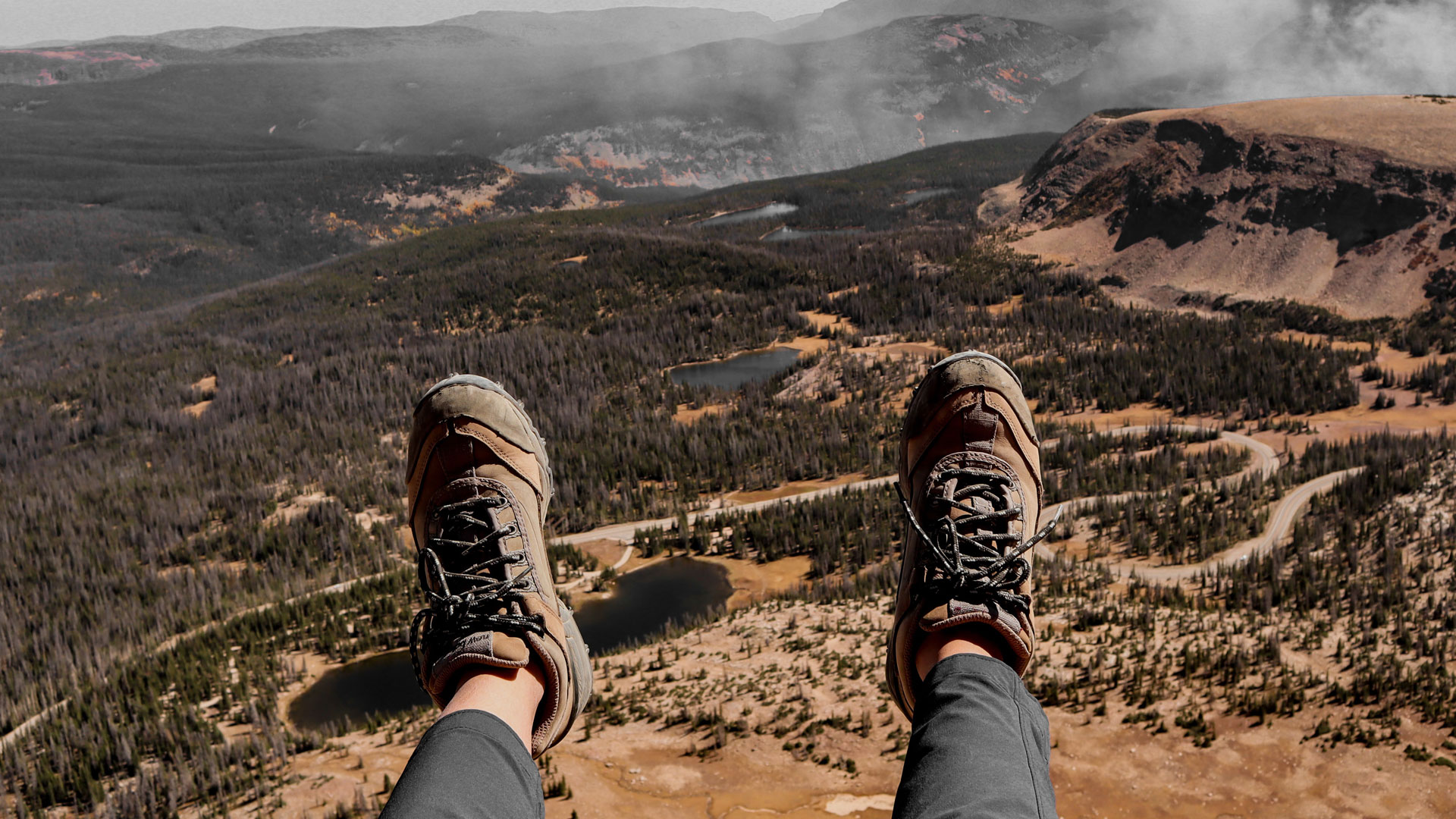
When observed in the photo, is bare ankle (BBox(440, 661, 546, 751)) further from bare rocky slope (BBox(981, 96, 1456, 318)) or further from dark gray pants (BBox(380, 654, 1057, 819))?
bare rocky slope (BBox(981, 96, 1456, 318))

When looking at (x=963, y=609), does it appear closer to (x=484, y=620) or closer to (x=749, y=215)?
(x=484, y=620)

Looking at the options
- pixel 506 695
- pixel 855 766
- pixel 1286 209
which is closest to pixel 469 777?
pixel 506 695

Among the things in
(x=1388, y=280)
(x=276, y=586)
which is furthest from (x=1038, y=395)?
(x=276, y=586)

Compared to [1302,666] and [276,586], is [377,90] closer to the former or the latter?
[276,586]

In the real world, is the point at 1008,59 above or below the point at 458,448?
above

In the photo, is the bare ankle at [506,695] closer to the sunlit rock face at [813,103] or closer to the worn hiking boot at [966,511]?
the worn hiking boot at [966,511]

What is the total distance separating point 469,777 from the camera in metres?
2.77

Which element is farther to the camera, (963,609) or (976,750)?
(963,609)

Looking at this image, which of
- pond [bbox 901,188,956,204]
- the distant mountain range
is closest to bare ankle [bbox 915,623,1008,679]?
pond [bbox 901,188,956,204]

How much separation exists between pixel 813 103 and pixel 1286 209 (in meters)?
127

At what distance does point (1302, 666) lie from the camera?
22.0 ft

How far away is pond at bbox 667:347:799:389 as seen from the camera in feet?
88.5

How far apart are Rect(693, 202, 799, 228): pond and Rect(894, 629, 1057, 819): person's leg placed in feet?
198

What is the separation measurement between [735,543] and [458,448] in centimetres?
1015
